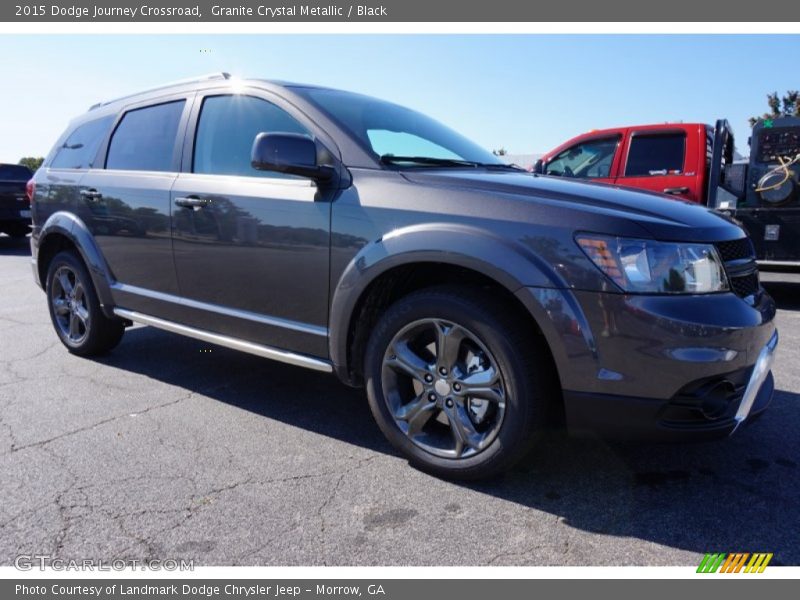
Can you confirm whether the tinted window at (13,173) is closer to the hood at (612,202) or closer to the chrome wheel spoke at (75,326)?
the chrome wheel spoke at (75,326)

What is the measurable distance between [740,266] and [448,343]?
1232mm

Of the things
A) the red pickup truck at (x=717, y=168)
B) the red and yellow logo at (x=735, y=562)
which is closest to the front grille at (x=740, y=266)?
the red and yellow logo at (x=735, y=562)

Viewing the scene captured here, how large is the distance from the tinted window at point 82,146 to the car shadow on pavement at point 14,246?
9.08m

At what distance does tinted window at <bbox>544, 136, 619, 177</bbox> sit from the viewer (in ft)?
24.1

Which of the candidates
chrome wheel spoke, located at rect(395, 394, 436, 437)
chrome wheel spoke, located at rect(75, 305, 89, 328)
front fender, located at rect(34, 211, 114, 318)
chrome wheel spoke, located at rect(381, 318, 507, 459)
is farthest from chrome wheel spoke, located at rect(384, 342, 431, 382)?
chrome wheel spoke, located at rect(75, 305, 89, 328)

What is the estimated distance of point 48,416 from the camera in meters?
3.38

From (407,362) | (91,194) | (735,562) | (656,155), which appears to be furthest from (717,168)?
(91,194)

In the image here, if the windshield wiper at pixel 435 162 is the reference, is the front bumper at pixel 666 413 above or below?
below

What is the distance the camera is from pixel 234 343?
330 centimetres

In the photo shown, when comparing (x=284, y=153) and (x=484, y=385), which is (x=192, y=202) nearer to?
(x=284, y=153)

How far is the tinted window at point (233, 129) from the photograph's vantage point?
3.23 metres

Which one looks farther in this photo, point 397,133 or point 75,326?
point 75,326

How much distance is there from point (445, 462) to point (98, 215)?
294 centimetres

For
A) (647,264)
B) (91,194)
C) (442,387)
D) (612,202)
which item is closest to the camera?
(647,264)
